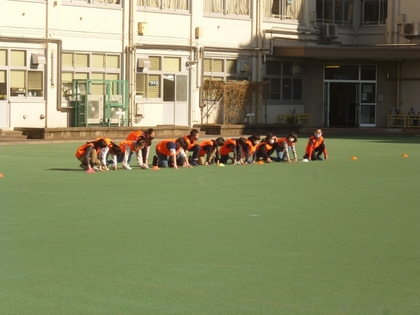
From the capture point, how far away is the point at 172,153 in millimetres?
20453

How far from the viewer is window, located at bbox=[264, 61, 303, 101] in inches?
1657

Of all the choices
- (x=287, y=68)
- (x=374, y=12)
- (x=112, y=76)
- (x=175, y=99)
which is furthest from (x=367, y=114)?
(x=112, y=76)

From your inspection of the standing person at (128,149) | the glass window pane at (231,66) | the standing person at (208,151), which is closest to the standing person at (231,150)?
the standing person at (208,151)

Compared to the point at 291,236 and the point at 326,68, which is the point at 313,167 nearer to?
the point at 291,236

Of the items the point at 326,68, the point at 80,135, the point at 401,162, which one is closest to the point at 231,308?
the point at 401,162

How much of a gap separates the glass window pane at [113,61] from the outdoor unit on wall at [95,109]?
1.70 meters

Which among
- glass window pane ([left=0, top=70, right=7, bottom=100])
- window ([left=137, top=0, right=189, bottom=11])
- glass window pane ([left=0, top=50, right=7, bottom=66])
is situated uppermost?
window ([left=137, top=0, right=189, bottom=11])

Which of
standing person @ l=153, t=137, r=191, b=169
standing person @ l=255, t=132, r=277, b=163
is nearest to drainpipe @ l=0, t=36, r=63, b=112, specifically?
standing person @ l=255, t=132, r=277, b=163

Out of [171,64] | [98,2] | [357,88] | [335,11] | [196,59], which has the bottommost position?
[357,88]

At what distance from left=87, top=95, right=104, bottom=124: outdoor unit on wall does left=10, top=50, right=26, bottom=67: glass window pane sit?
2868 mm

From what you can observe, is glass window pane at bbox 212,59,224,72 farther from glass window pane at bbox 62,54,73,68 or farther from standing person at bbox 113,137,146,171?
standing person at bbox 113,137,146,171

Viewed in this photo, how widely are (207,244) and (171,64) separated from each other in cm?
2817

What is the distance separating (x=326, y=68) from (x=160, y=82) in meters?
10.3

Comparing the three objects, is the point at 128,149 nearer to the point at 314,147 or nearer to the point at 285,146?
the point at 285,146
